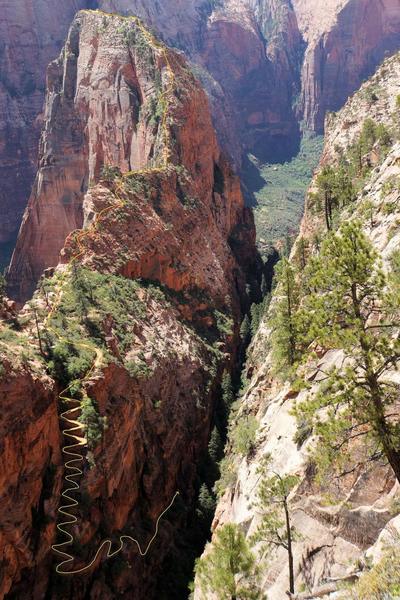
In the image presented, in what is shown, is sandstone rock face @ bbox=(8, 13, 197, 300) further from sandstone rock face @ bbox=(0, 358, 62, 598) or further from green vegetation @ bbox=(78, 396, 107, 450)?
sandstone rock face @ bbox=(0, 358, 62, 598)

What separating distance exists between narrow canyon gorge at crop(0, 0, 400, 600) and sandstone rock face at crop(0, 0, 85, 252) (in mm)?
39147

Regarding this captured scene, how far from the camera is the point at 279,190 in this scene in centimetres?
15900

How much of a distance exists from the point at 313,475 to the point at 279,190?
14191 cm

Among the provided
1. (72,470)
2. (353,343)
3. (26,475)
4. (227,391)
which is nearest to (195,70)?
(227,391)

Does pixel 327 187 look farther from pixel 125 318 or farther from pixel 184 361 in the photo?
pixel 125 318

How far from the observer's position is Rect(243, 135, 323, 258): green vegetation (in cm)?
12525

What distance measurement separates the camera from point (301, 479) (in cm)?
2573

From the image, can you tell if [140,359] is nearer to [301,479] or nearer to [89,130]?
[301,479]

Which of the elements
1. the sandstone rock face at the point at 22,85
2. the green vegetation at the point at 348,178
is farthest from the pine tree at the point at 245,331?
the sandstone rock face at the point at 22,85

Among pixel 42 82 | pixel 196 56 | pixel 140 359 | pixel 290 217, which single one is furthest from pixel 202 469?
pixel 196 56

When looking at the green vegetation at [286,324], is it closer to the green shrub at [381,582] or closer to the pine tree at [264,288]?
the green shrub at [381,582]

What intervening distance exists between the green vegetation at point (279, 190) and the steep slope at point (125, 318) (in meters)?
33.3

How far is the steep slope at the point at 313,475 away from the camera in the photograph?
1922cm

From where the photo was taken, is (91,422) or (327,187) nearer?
(91,422)
